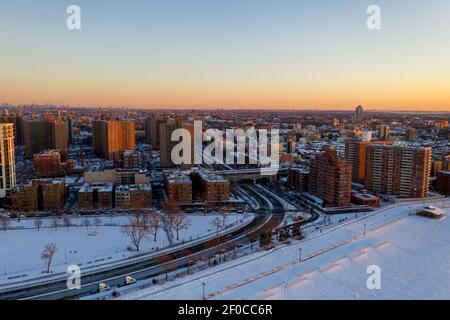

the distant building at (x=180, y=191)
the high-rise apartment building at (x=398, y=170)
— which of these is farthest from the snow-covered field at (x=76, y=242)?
the high-rise apartment building at (x=398, y=170)

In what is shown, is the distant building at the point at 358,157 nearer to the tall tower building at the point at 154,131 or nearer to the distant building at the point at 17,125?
the tall tower building at the point at 154,131

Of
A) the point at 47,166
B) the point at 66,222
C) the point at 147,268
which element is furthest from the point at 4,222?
the point at 47,166

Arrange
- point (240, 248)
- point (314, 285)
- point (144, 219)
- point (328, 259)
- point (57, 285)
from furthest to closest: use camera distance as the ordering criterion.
Result: point (144, 219) → point (240, 248) → point (328, 259) → point (57, 285) → point (314, 285)

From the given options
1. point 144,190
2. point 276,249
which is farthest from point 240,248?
point 144,190

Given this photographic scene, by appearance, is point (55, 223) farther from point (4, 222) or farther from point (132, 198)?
point (132, 198)

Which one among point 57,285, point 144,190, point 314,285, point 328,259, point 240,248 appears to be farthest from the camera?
point 144,190

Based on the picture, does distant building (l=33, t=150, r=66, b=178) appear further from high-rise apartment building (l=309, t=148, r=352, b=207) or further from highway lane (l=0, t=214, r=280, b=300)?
high-rise apartment building (l=309, t=148, r=352, b=207)
